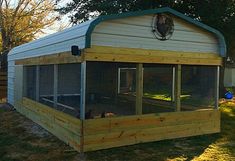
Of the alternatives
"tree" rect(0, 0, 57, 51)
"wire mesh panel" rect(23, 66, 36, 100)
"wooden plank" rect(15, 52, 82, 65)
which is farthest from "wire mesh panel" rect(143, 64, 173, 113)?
"tree" rect(0, 0, 57, 51)

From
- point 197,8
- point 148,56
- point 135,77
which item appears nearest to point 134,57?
point 148,56

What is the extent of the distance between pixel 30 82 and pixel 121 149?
592 centimetres

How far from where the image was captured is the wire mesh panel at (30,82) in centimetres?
1155

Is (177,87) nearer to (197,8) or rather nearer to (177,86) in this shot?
(177,86)

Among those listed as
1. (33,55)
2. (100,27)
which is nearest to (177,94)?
(100,27)

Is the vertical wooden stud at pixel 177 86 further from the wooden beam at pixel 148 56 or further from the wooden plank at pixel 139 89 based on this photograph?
the wooden plank at pixel 139 89

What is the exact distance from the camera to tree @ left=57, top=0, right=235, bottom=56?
1337cm

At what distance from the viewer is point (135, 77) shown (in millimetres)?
9094

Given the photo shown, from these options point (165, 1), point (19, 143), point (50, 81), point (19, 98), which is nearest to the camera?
point (19, 143)

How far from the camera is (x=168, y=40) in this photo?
27.6ft

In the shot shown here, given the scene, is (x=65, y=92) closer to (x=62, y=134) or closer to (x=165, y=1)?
(x=62, y=134)

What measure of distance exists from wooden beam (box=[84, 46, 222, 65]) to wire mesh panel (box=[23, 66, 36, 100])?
16.2 feet

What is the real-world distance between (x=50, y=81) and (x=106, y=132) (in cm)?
423

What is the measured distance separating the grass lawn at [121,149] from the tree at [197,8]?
5.77m
